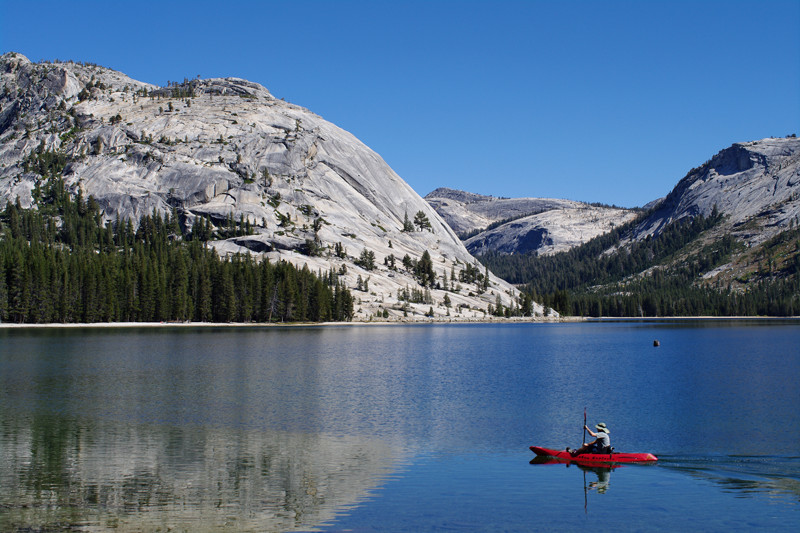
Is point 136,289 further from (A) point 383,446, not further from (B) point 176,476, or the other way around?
(B) point 176,476

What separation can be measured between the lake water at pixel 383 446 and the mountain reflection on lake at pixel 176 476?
127mm

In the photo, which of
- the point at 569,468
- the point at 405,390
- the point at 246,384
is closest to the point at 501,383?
the point at 405,390

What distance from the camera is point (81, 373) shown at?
71688 mm

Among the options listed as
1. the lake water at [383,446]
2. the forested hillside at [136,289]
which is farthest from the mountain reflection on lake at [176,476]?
the forested hillside at [136,289]

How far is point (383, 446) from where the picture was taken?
132ft

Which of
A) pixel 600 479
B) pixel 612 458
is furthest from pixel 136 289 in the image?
pixel 600 479

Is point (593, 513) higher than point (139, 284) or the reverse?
the reverse

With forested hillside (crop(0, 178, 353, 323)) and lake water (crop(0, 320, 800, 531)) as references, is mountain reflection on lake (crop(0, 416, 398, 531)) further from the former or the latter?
forested hillside (crop(0, 178, 353, 323))

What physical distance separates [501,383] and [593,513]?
133ft

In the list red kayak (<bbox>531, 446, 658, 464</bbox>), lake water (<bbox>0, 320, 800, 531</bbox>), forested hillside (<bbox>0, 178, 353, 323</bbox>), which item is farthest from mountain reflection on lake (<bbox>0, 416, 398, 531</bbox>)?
forested hillside (<bbox>0, 178, 353, 323</bbox>)

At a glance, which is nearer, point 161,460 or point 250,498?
point 250,498

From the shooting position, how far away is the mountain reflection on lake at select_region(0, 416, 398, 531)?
26609 mm

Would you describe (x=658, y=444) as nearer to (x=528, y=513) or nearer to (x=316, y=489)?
(x=528, y=513)

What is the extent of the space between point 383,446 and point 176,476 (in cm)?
1230
